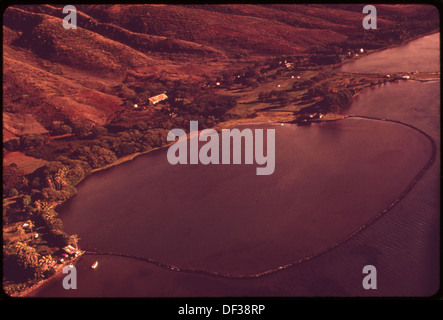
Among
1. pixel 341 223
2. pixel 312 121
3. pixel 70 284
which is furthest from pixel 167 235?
pixel 312 121

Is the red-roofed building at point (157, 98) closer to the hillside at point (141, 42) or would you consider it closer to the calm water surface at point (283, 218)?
the hillside at point (141, 42)

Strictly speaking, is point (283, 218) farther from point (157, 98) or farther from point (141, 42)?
point (141, 42)

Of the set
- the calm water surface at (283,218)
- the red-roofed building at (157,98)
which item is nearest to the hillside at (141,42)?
the red-roofed building at (157,98)

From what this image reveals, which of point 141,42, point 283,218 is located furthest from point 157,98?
point 283,218

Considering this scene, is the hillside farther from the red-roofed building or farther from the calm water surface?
the calm water surface

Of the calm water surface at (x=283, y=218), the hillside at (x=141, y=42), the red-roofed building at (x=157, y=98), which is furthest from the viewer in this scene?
the red-roofed building at (x=157, y=98)

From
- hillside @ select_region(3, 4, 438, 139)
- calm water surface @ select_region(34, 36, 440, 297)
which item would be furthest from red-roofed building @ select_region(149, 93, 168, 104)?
calm water surface @ select_region(34, 36, 440, 297)

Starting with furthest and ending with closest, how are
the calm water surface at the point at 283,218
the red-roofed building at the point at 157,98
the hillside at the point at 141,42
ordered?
the red-roofed building at the point at 157,98 → the hillside at the point at 141,42 → the calm water surface at the point at 283,218

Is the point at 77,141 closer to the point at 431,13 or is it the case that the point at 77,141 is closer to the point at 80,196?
the point at 80,196
